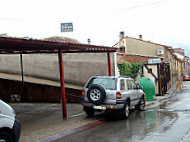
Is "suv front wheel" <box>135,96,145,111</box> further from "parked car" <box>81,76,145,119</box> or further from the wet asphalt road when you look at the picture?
the wet asphalt road

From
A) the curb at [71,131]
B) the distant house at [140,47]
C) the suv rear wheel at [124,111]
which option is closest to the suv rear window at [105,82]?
the suv rear wheel at [124,111]

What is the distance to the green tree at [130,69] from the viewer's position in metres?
19.0

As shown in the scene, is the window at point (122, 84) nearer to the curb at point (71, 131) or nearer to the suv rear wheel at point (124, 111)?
the suv rear wheel at point (124, 111)

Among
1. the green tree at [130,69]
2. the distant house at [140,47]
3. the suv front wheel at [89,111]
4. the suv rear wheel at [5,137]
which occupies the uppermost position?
the distant house at [140,47]

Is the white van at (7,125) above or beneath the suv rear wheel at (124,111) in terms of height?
above

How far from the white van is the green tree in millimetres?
14197

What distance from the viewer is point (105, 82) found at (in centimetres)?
1023

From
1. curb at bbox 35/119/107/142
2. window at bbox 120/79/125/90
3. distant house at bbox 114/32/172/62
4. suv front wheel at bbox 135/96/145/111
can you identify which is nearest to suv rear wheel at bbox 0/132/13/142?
curb at bbox 35/119/107/142

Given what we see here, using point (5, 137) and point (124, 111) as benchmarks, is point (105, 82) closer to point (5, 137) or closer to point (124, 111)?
point (124, 111)

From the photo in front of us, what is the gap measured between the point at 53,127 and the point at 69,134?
3.71ft

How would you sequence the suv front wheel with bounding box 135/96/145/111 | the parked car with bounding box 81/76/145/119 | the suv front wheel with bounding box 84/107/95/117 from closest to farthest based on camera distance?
1. the parked car with bounding box 81/76/145/119
2. the suv front wheel with bounding box 84/107/95/117
3. the suv front wheel with bounding box 135/96/145/111

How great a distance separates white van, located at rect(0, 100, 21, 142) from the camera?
4984mm

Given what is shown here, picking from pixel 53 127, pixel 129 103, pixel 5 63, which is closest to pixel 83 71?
pixel 5 63

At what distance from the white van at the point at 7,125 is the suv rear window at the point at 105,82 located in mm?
5170
